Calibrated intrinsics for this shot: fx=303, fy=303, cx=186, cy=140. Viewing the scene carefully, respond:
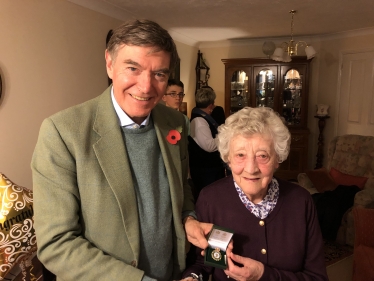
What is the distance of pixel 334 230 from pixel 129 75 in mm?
3061

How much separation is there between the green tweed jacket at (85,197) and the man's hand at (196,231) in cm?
24

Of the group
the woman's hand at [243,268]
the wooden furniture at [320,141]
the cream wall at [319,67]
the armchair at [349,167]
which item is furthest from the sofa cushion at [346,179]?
the woman's hand at [243,268]

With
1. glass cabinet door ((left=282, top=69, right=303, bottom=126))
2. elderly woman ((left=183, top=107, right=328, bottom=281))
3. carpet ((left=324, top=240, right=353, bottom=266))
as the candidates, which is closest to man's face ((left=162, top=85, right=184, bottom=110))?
elderly woman ((left=183, top=107, right=328, bottom=281))

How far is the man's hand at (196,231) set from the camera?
1113 millimetres

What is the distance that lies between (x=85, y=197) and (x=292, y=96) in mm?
5076

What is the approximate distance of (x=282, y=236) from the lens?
1.22 meters

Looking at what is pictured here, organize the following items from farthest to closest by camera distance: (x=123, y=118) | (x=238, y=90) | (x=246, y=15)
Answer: (x=238, y=90) → (x=246, y=15) → (x=123, y=118)

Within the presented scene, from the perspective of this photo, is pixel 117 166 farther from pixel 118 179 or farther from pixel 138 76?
pixel 138 76

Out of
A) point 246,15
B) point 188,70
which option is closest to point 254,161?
point 246,15

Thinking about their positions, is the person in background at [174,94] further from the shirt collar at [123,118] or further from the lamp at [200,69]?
the lamp at [200,69]

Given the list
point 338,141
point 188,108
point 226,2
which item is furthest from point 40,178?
point 188,108

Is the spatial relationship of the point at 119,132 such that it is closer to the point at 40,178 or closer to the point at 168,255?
the point at 40,178

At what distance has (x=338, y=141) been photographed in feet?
12.9

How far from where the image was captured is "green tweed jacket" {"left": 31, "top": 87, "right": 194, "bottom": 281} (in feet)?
2.86
